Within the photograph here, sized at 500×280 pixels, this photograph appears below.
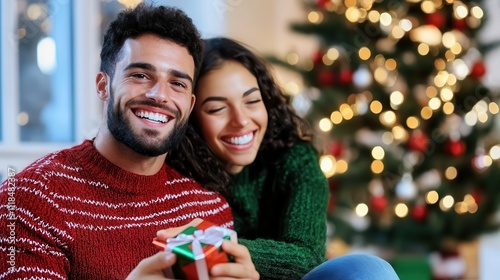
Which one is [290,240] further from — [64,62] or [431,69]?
[64,62]

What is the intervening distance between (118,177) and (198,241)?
348 mm

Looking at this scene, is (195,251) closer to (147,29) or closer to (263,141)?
(147,29)

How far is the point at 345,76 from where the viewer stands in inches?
133

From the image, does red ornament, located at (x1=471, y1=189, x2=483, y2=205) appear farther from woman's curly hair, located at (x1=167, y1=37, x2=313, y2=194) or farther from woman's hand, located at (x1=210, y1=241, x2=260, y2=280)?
woman's hand, located at (x1=210, y1=241, x2=260, y2=280)

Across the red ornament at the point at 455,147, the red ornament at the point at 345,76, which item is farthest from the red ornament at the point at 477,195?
the red ornament at the point at 345,76

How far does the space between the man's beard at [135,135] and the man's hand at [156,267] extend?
0.28 m

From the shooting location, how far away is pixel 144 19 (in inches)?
53.4

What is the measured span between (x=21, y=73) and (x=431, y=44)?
190 cm

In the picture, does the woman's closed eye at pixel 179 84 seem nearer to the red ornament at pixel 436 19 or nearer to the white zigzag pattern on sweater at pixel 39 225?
the white zigzag pattern on sweater at pixel 39 225

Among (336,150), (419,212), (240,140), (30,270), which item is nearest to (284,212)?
(240,140)

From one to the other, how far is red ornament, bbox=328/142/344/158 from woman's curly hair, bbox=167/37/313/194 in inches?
56.1

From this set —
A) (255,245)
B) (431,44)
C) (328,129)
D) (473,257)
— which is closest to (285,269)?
(255,245)

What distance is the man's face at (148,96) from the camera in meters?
1.31

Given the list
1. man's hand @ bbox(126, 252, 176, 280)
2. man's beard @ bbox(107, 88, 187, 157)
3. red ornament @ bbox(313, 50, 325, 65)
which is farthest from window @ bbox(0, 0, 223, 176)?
man's hand @ bbox(126, 252, 176, 280)
